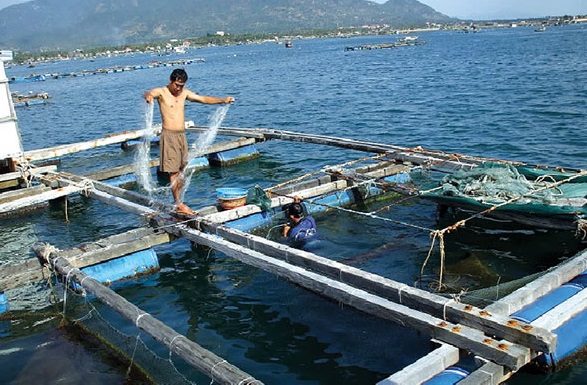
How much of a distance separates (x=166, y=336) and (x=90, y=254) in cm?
325

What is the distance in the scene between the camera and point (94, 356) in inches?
292

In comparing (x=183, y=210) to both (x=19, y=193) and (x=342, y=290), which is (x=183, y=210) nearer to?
(x=342, y=290)

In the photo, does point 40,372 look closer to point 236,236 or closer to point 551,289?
point 236,236

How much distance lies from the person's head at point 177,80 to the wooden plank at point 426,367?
232 inches

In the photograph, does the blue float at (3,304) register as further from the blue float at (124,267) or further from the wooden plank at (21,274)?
the blue float at (124,267)

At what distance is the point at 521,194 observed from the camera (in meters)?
9.36

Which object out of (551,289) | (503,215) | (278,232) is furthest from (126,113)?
(551,289)

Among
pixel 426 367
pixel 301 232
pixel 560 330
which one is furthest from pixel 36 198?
pixel 560 330

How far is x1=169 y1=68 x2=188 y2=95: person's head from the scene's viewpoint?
932 cm

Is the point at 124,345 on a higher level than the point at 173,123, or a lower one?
lower

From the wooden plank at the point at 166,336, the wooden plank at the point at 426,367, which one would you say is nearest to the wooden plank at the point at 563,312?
the wooden plank at the point at 426,367

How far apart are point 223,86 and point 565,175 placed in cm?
4372

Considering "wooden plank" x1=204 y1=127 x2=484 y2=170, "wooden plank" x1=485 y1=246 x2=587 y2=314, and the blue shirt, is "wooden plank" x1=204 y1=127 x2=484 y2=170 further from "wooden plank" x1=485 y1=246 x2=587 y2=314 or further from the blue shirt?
"wooden plank" x1=485 y1=246 x2=587 y2=314

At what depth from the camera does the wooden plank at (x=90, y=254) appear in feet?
26.9
